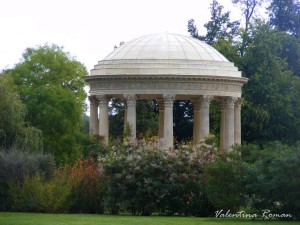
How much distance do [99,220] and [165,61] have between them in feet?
122

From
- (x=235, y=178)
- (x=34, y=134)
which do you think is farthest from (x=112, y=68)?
(x=235, y=178)

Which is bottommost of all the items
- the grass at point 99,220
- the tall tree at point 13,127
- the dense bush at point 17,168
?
the grass at point 99,220

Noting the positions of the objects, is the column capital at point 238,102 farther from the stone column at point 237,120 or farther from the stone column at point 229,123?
the stone column at point 229,123

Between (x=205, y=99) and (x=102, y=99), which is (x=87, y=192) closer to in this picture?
(x=205, y=99)

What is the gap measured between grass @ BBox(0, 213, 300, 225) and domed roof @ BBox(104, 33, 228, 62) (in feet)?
111

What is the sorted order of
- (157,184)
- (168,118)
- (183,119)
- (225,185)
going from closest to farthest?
(225,185) < (157,184) < (168,118) < (183,119)

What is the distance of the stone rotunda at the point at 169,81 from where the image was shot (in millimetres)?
99125

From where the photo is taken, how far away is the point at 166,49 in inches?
4033

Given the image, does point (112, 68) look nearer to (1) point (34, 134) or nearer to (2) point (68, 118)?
(2) point (68, 118)

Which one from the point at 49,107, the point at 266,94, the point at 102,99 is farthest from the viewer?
the point at 266,94

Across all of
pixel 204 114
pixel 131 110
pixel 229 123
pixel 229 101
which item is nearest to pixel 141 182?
pixel 131 110

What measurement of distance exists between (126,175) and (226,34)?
5042 centimetres

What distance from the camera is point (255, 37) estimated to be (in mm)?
112312

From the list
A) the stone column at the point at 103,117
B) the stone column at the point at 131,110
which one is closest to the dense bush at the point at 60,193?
the stone column at the point at 131,110
